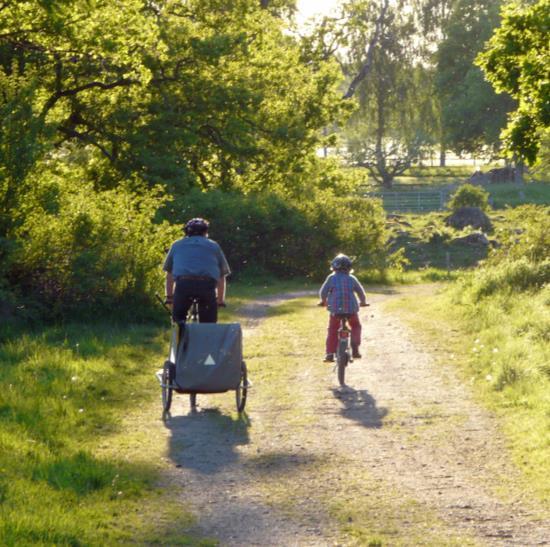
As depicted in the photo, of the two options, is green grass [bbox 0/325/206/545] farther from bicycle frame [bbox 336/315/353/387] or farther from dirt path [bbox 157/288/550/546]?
bicycle frame [bbox 336/315/353/387]

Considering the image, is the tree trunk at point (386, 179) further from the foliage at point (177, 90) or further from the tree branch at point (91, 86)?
the tree branch at point (91, 86)

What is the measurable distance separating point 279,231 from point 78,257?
15.2 metres

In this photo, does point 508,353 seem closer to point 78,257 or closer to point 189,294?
point 189,294

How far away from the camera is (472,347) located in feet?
52.9

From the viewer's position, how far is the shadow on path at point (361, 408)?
36.5 feet

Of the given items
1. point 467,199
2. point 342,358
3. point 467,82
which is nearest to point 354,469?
point 342,358

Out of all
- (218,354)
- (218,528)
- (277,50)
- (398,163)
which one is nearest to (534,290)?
(218,354)

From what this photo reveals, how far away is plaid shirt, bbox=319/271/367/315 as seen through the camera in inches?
534

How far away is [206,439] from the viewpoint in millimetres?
10258

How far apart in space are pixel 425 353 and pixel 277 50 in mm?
23297

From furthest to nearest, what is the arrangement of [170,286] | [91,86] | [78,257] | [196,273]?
[91,86], [78,257], [170,286], [196,273]

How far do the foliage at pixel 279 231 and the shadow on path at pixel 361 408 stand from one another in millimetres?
18383

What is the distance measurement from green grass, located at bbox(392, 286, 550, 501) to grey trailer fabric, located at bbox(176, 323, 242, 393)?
2752mm

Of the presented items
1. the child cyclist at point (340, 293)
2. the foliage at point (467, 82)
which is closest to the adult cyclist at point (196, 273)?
the child cyclist at point (340, 293)
